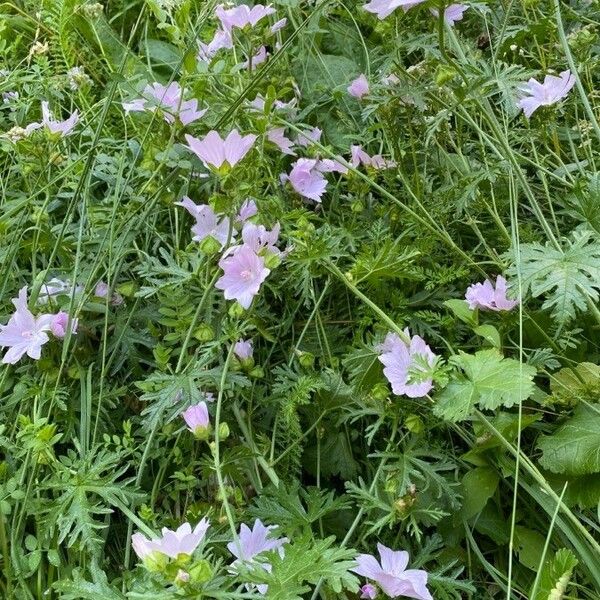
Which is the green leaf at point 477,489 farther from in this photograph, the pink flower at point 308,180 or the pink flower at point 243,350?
the pink flower at point 308,180

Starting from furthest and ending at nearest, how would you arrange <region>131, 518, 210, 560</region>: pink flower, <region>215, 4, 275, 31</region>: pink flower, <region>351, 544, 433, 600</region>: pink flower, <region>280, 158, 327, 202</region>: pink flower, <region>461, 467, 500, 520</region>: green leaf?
<region>280, 158, 327, 202</region>: pink flower < <region>215, 4, 275, 31</region>: pink flower < <region>461, 467, 500, 520</region>: green leaf < <region>351, 544, 433, 600</region>: pink flower < <region>131, 518, 210, 560</region>: pink flower

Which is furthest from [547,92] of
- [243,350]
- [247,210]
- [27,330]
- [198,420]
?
[27,330]

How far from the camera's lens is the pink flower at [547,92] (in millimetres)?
1076

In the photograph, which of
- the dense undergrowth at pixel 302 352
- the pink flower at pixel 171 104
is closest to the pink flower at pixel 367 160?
the dense undergrowth at pixel 302 352

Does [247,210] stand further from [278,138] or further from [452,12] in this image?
[452,12]

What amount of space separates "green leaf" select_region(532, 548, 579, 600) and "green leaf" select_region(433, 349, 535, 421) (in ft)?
0.51

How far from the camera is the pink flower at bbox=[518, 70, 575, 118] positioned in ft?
3.53

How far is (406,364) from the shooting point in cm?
86

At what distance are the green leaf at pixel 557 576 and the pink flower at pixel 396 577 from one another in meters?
0.11

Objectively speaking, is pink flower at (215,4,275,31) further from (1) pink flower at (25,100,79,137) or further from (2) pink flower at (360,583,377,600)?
(2) pink flower at (360,583,377,600)

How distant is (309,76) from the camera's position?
4.82 feet

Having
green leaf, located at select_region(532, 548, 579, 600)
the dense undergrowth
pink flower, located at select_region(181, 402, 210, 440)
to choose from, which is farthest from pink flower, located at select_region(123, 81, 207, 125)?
green leaf, located at select_region(532, 548, 579, 600)

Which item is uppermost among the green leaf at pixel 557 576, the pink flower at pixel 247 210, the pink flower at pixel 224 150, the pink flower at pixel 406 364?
the pink flower at pixel 224 150

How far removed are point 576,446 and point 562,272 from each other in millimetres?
210
